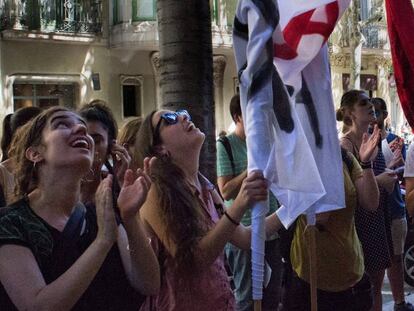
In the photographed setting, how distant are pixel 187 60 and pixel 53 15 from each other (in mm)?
14187

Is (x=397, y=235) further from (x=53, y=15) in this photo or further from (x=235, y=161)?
(x=53, y=15)

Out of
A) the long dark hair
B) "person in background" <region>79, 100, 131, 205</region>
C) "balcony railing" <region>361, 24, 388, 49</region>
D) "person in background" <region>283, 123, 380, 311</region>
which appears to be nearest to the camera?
the long dark hair

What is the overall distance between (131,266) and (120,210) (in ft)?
0.98

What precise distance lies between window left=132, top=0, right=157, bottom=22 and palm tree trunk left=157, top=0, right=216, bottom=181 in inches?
564

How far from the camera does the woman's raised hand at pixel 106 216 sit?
7.11ft

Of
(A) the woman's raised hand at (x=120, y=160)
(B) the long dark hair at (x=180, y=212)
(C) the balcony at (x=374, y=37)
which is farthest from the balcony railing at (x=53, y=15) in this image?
(B) the long dark hair at (x=180, y=212)

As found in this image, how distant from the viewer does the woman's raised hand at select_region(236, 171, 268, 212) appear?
2578mm

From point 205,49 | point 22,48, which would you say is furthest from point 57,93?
point 205,49

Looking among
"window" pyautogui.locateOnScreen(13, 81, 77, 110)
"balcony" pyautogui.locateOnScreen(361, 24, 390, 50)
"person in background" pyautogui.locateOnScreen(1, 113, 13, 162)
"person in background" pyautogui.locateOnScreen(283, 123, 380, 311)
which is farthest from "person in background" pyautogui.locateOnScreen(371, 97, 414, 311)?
"balcony" pyautogui.locateOnScreen(361, 24, 390, 50)

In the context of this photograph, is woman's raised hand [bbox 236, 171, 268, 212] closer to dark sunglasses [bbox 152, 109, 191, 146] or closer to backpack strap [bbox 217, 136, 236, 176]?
dark sunglasses [bbox 152, 109, 191, 146]

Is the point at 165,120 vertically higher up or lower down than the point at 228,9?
lower down

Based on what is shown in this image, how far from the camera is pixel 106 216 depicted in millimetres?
2170

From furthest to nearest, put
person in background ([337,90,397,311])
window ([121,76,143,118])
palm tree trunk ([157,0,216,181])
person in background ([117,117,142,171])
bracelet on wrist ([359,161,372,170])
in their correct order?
window ([121,76,143,118])
palm tree trunk ([157,0,216,181])
person in background ([337,90,397,311])
person in background ([117,117,142,171])
bracelet on wrist ([359,161,372,170])

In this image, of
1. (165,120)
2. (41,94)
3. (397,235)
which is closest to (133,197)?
(165,120)
